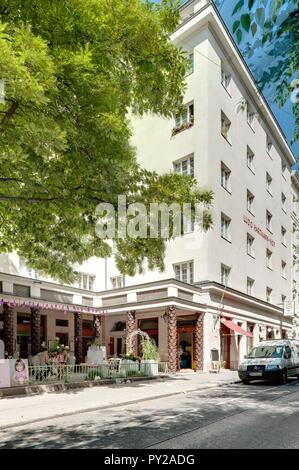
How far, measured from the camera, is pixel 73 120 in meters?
11.2

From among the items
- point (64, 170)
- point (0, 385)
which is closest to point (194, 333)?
point (0, 385)

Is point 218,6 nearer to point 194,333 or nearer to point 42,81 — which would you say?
point 42,81

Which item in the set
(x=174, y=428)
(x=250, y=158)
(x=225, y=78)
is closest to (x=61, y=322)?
(x=250, y=158)

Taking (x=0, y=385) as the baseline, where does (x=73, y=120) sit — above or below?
above

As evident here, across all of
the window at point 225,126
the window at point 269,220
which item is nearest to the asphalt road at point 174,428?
the window at point 225,126

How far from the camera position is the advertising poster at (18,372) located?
15250mm

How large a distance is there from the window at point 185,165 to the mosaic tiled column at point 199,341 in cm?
956

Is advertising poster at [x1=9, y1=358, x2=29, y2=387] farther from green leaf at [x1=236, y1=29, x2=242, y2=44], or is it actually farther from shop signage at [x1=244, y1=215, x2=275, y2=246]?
shop signage at [x1=244, y1=215, x2=275, y2=246]

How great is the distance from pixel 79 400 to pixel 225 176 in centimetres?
2305

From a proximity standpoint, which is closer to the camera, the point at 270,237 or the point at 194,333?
the point at 194,333

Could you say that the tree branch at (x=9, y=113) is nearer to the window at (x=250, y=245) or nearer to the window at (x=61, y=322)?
the window at (x=61, y=322)

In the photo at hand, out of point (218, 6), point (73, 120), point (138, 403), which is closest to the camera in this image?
point (218, 6)

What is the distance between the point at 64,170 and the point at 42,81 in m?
4.04

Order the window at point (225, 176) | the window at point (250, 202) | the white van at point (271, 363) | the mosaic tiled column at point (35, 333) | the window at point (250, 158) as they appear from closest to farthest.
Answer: the white van at point (271, 363)
the mosaic tiled column at point (35, 333)
the window at point (225, 176)
the window at point (250, 202)
the window at point (250, 158)
